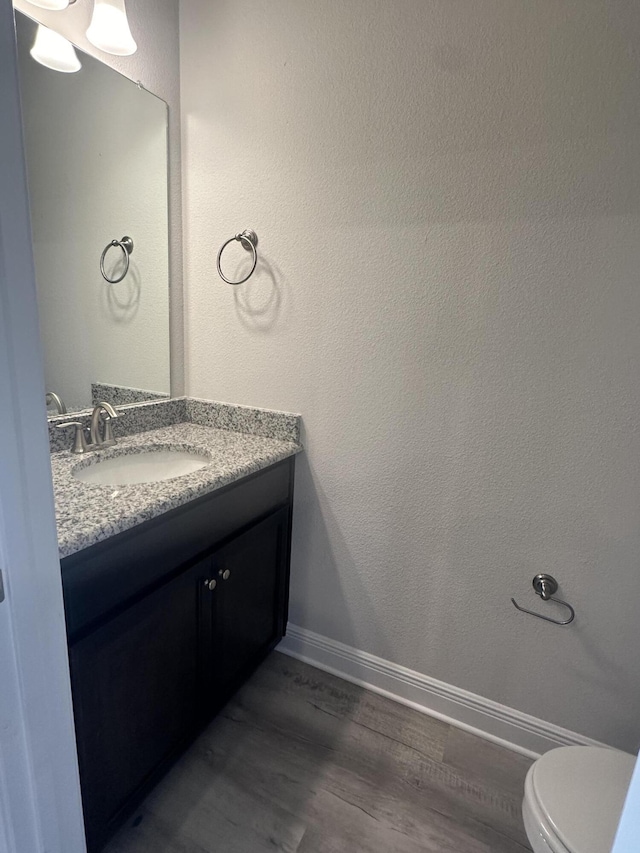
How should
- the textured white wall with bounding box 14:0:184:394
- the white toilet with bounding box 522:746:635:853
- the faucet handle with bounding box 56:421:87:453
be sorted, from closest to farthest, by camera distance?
the white toilet with bounding box 522:746:635:853 < the textured white wall with bounding box 14:0:184:394 < the faucet handle with bounding box 56:421:87:453

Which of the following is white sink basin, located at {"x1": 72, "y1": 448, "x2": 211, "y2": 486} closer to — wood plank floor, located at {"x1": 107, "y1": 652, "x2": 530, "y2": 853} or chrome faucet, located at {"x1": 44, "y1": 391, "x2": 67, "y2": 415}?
chrome faucet, located at {"x1": 44, "y1": 391, "x2": 67, "y2": 415}

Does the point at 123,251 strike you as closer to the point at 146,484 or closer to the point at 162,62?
the point at 162,62

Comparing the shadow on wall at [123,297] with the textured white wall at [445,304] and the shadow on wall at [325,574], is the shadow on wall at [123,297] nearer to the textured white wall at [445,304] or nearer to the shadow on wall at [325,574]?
the textured white wall at [445,304]

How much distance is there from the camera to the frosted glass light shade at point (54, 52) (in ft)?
3.85

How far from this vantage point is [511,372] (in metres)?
1.25

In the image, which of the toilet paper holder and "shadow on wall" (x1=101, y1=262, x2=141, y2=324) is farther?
"shadow on wall" (x1=101, y1=262, x2=141, y2=324)

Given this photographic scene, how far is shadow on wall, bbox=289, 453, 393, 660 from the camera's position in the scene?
160cm

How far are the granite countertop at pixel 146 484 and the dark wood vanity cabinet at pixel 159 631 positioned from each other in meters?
0.05

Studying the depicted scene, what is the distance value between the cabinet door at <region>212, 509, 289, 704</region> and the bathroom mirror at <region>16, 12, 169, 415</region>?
0.70 m

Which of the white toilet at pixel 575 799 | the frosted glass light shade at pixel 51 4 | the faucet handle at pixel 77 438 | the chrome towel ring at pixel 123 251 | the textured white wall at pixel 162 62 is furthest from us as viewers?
the chrome towel ring at pixel 123 251

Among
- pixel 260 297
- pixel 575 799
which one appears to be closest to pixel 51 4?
pixel 260 297

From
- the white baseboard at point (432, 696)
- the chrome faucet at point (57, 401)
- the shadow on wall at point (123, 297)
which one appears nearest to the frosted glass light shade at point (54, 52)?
the shadow on wall at point (123, 297)

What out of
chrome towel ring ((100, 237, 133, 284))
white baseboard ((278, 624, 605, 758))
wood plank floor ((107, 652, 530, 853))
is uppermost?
chrome towel ring ((100, 237, 133, 284))

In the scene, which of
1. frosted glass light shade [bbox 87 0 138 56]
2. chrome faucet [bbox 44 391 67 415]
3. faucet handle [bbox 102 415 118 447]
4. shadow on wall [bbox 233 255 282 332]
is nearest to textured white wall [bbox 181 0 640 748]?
shadow on wall [bbox 233 255 282 332]
